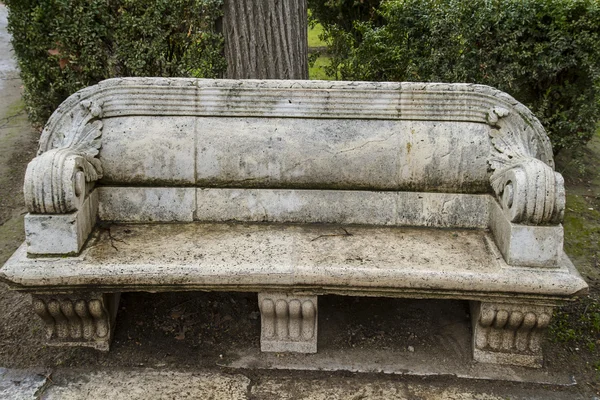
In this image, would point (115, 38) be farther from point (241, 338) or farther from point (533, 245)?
point (533, 245)

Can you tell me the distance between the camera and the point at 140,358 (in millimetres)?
3219

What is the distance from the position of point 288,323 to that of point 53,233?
4.22 feet

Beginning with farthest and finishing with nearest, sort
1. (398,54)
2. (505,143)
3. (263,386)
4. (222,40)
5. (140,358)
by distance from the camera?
1. (398,54)
2. (222,40)
3. (505,143)
4. (140,358)
5. (263,386)

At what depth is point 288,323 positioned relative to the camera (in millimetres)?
3189

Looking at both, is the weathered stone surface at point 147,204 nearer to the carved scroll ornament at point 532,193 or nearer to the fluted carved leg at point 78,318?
the fluted carved leg at point 78,318

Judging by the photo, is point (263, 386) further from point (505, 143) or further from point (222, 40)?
point (222, 40)

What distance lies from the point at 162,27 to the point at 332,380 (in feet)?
10.6

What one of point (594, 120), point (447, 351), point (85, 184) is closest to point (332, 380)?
point (447, 351)

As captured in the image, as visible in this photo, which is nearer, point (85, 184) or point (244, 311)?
point (85, 184)

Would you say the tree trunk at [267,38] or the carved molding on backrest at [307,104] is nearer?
the carved molding on backrest at [307,104]

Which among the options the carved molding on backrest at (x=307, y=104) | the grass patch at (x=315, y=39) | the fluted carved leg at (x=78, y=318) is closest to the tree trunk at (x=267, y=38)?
the carved molding on backrest at (x=307, y=104)

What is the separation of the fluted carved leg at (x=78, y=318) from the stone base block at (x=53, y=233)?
0.24 m

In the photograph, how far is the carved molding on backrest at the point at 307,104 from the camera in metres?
3.45

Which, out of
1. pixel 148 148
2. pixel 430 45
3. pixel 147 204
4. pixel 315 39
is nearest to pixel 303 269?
pixel 147 204
